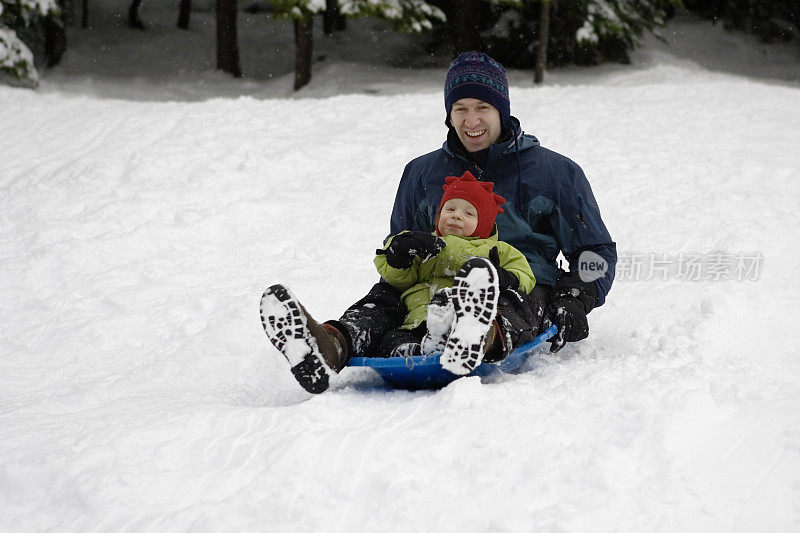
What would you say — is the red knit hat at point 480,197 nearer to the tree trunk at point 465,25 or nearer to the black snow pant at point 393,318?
the black snow pant at point 393,318

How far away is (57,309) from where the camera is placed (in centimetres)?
416

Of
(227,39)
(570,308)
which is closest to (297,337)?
(570,308)

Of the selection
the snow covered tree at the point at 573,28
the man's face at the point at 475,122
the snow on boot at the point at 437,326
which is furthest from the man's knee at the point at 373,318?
the snow covered tree at the point at 573,28

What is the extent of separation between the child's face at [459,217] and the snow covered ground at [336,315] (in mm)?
614

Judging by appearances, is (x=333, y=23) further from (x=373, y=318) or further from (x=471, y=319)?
(x=471, y=319)

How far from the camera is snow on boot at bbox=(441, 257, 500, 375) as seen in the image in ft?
7.75

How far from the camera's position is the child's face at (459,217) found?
2873 mm

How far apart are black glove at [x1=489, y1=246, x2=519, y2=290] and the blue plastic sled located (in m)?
0.22

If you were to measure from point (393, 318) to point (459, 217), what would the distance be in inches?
18.8

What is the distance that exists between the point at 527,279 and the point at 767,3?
46.9 ft

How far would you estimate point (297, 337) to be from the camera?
97.0 inches

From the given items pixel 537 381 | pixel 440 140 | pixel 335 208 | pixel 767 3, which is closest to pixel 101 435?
pixel 537 381

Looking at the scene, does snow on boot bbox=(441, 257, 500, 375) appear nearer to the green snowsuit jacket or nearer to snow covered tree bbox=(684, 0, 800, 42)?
the green snowsuit jacket
